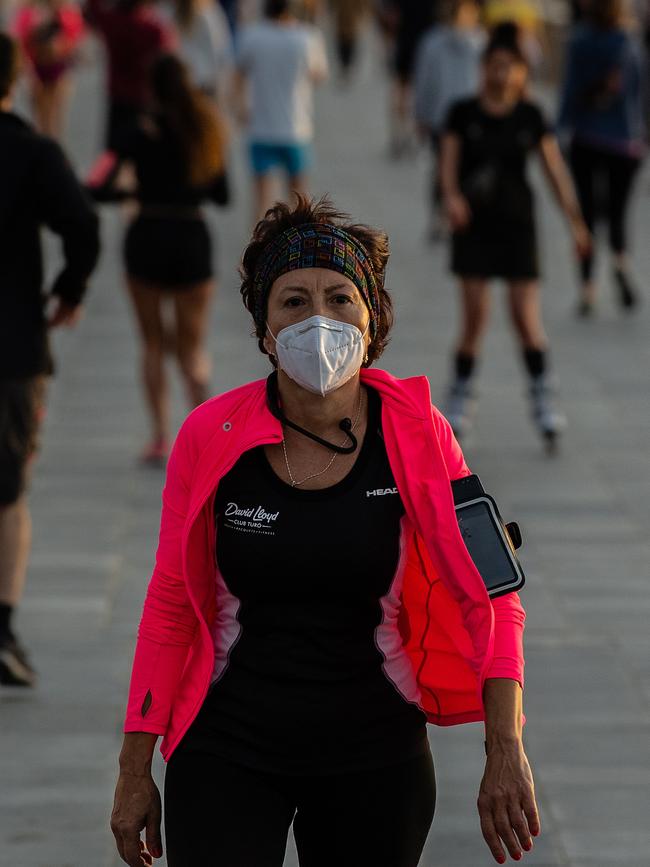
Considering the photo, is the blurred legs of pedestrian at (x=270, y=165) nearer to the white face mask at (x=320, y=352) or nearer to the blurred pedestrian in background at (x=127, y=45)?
the blurred pedestrian in background at (x=127, y=45)

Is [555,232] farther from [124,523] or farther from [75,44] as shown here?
[124,523]

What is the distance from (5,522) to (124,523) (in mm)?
2098

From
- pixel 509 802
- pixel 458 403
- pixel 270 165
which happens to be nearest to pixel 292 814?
pixel 509 802

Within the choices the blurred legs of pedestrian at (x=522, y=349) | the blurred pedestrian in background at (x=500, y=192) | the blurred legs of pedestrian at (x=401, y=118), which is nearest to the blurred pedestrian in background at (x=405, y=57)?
the blurred legs of pedestrian at (x=401, y=118)

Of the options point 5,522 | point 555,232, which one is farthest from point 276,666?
point 555,232

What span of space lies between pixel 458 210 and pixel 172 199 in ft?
4.49

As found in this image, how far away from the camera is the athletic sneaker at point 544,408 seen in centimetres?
888

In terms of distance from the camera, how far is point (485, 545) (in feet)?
10.1

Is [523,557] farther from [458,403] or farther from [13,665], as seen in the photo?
[13,665]

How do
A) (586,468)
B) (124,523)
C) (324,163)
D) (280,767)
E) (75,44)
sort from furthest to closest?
(324,163), (75,44), (586,468), (124,523), (280,767)

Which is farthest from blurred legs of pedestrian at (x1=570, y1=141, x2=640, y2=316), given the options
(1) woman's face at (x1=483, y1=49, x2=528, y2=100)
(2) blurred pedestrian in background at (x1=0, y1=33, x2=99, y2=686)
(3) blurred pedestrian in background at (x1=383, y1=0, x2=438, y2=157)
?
(2) blurred pedestrian in background at (x1=0, y1=33, x2=99, y2=686)

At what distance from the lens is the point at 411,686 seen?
124 inches

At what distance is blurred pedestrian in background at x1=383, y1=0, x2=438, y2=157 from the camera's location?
17.4 meters

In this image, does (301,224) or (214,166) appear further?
(214,166)
